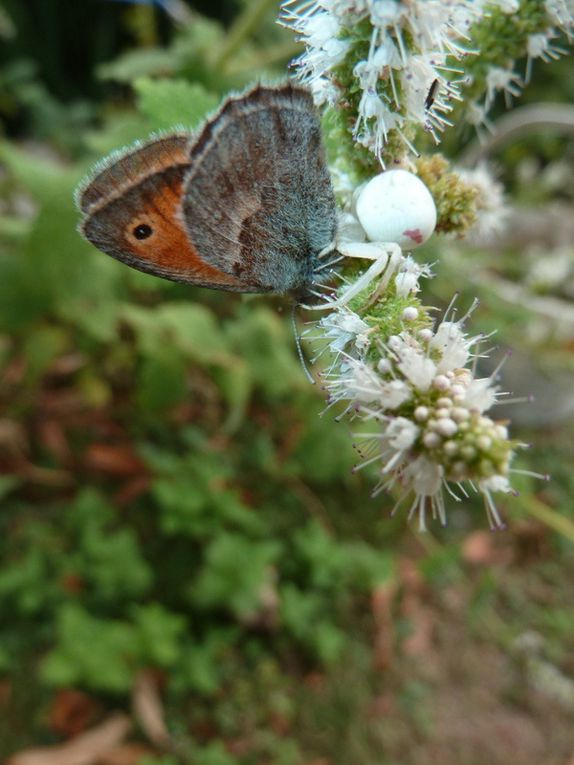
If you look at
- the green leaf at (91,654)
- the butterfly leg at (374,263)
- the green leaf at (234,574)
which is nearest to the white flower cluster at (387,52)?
the butterfly leg at (374,263)

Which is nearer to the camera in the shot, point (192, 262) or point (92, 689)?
point (192, 262)

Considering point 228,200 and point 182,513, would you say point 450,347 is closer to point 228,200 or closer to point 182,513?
point 228,200

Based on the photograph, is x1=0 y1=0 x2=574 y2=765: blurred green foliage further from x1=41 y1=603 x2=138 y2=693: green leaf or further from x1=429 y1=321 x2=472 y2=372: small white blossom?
x1=429 y1=321 x2=472 y2=372: small white blossom

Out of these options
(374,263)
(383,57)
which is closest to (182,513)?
(374,263)

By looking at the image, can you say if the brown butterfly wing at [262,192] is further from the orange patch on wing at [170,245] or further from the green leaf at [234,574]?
the green leaf at [234,574]

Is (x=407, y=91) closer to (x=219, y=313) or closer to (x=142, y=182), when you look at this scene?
(x=142, y=182)

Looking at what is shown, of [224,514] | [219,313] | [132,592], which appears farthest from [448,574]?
[219,313]

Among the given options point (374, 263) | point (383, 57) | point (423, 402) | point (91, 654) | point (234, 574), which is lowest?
point (91, 654)
